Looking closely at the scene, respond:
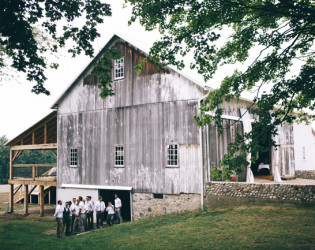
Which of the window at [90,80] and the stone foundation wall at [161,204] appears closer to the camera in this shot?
the stone foundation wall at [161,204]

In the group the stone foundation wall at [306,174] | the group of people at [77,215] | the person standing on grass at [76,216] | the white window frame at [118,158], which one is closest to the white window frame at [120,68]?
the white window frame at [118,158]

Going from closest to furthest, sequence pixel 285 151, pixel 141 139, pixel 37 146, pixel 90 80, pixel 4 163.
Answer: pixel 141 139
pixel 90 80
pixel 37 146
pixel 285 151
pixel 4 163

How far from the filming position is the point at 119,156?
19703mm

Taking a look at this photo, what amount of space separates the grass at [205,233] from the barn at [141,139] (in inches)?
79.4

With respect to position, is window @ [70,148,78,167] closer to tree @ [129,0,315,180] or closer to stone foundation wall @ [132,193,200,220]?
stone foundation wall @ [132,193,200,220]

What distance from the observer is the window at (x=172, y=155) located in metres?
17.5

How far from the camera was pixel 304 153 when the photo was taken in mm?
28906

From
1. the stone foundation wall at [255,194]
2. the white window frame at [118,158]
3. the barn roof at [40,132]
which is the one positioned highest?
the barn roof at [40,132]

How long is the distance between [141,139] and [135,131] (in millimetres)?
668

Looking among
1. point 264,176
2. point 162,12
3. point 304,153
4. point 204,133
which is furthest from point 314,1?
point 304,153

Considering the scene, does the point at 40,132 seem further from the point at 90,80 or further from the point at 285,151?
the point at 285,151

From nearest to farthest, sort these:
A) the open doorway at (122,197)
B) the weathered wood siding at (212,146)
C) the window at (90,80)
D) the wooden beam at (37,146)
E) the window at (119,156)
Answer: the weathered wood siding at (212,146) < the window at (119,156) < the window at (90,80) < the open doorway at (122,197) < the wooden beam at (37,146)

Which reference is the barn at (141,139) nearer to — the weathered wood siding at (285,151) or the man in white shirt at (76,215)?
the weathered wood siding at (285,151)

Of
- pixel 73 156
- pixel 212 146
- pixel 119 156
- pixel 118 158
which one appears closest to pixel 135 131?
pixel 119 156
